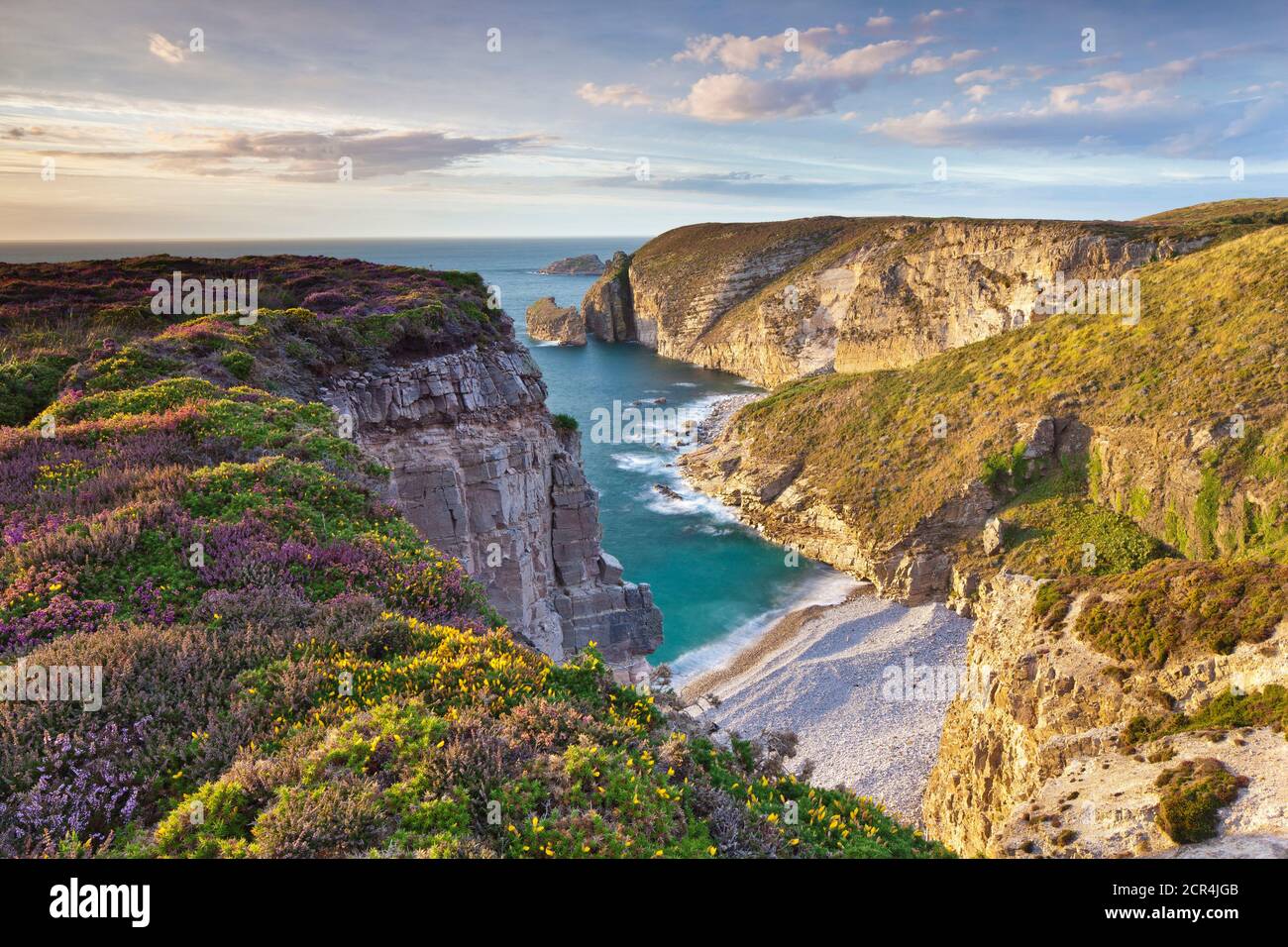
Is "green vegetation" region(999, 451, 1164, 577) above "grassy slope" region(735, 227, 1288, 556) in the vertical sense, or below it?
below

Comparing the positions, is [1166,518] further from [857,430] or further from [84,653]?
[84,653]

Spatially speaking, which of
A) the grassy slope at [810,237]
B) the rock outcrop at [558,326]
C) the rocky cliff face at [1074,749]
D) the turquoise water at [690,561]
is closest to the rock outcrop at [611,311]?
the rock outcrop at [558,326]

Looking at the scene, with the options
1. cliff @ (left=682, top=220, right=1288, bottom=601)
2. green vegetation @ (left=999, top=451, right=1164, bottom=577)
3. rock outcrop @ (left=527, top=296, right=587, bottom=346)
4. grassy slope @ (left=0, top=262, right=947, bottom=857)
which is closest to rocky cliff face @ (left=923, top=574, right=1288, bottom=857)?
grassy slope @ (left=0, top=262, right=947, bottom=857)

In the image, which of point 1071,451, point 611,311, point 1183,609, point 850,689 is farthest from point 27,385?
point 611,311

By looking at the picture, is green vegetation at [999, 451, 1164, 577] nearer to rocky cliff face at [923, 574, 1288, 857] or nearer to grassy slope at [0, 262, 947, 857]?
rocky cliff face at [923, 574, 1288, 857]

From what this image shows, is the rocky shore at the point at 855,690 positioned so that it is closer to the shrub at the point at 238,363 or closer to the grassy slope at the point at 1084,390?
the grassy slope at the point at 1084,390

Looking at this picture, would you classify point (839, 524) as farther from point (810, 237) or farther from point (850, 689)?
point (810, 237)
